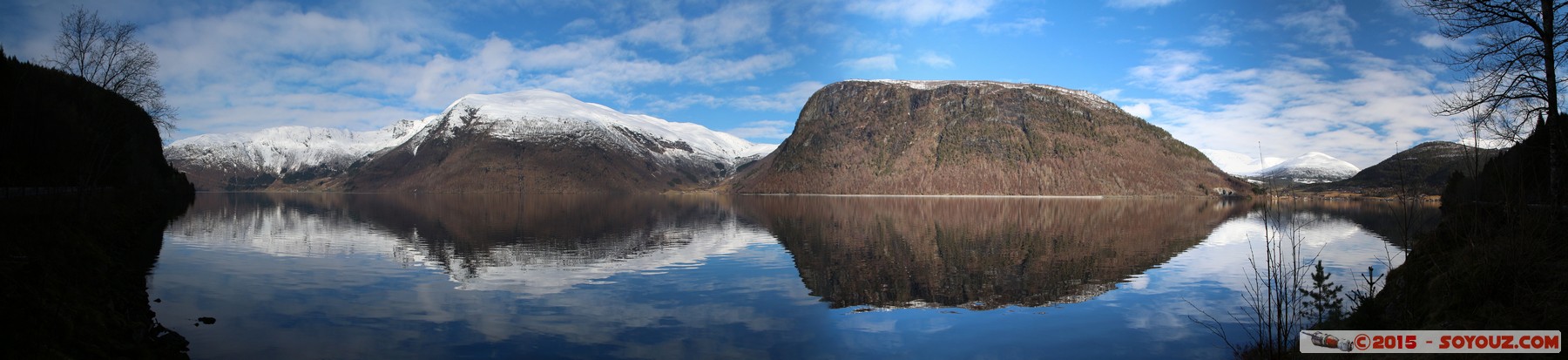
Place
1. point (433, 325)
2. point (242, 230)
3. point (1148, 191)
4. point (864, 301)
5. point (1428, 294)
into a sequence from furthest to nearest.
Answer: point (1148, 191), point (242, 230), point (864, 301), point (433, 325), point (1428, 294)

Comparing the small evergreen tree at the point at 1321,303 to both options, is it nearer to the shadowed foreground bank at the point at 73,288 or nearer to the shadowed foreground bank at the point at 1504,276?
the shadowed foreground bank at the point at 1504,276

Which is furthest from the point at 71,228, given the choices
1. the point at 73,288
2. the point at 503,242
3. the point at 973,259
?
the point at 973,259

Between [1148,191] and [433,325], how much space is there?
692ft

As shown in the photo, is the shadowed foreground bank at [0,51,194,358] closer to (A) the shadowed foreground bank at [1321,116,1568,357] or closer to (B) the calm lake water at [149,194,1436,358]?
(B) the calm lake water at [149,194,1436,358]

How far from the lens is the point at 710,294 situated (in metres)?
23.6

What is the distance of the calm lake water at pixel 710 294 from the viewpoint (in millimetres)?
16312

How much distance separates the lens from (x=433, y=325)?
59.6 feet

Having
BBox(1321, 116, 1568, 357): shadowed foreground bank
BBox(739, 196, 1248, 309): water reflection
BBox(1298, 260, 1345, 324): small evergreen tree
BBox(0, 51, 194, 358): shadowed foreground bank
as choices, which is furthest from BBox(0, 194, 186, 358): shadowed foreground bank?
BBox(1298, 260, 1345, 324): small evergreen tree

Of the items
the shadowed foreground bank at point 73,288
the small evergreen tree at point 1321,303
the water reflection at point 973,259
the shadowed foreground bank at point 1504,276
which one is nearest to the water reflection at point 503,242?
the water reflection at point 973,259

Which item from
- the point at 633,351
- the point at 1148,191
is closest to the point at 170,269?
the point at 633,351

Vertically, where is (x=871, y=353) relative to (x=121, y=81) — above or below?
below

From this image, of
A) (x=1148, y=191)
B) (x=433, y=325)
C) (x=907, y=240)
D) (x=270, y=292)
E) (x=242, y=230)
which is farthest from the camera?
(x=1148, y=191)

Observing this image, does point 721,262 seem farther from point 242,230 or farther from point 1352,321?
point 242,230

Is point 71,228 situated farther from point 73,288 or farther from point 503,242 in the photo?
point 503,242
